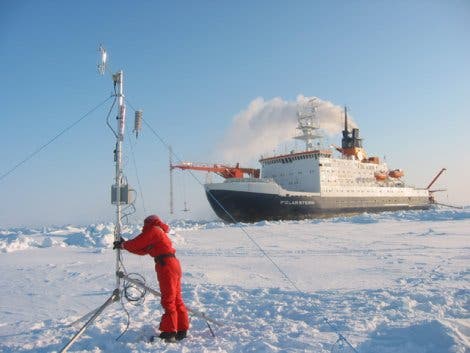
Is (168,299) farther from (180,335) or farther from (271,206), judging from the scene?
(271,206)

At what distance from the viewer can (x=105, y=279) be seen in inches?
279

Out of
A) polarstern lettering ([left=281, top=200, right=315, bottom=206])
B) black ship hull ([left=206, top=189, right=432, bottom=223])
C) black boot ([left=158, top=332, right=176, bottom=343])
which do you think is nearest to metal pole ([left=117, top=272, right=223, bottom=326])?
black boot ([left=158, top=332, right=176, bottom=343])

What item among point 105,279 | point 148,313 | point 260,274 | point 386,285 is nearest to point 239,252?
point 260,274

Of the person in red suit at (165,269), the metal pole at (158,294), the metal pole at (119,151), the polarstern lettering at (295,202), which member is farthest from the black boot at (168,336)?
the polarstern lettering at (295,202)

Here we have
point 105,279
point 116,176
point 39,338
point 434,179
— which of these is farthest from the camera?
point 434,179

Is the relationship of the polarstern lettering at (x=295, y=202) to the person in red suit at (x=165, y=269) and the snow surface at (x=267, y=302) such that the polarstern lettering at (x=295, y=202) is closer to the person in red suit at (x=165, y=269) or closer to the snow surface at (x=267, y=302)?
the snow surface at (x=267, y=302)

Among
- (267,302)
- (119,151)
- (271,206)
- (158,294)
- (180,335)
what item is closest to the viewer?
(180,335)

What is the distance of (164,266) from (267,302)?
1.93m

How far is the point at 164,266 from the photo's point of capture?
13.2 feet

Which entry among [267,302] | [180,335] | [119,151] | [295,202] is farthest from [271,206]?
[180,335]

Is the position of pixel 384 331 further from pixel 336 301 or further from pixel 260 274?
pixel 260 274

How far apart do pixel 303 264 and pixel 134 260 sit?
4.09 m

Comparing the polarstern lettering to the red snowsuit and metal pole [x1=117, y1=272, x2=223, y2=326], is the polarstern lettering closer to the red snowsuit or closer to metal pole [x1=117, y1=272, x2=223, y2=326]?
metal pole [x1=117, y1=272, x2=223, y2=326]

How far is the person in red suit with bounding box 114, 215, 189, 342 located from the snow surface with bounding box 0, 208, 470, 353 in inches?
8.8
